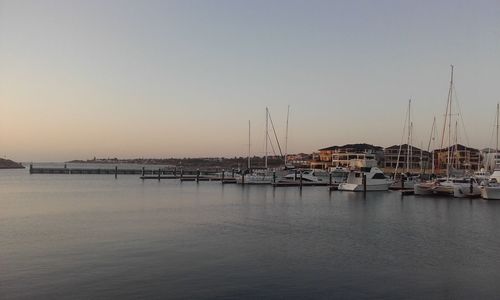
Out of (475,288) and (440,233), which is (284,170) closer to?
(440,233)

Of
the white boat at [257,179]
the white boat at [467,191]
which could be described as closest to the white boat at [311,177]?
the white boat at [257,179]

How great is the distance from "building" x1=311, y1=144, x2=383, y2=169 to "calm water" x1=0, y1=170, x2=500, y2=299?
97200mm

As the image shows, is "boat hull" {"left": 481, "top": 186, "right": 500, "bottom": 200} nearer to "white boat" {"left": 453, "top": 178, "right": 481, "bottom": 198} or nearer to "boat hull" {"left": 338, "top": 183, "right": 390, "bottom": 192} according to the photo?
"white boat" {"left": 453, "top": 178, "right": 481, "bottom": 198}

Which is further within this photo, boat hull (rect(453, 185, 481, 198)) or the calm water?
boat hull (rect(453, 185, 481, 198))

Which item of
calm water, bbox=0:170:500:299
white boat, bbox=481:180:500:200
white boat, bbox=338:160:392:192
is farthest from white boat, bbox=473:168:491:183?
calm water, bbox=0:170:500:299

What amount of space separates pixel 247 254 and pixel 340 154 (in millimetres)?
121251

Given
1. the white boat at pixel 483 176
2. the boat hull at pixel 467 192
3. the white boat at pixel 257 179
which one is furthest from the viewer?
the white boat at pixel 257 179

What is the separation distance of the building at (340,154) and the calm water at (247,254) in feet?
319

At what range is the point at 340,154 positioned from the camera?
13888cm

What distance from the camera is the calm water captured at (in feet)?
50.4

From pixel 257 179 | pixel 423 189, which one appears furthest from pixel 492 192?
pixel 257 179

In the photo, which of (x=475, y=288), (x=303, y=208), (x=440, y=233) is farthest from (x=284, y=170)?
(x=475, y=288)

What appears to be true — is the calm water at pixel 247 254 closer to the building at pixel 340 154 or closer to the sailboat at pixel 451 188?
the sailboat at pixel 451 188

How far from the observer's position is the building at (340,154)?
135000 mm
